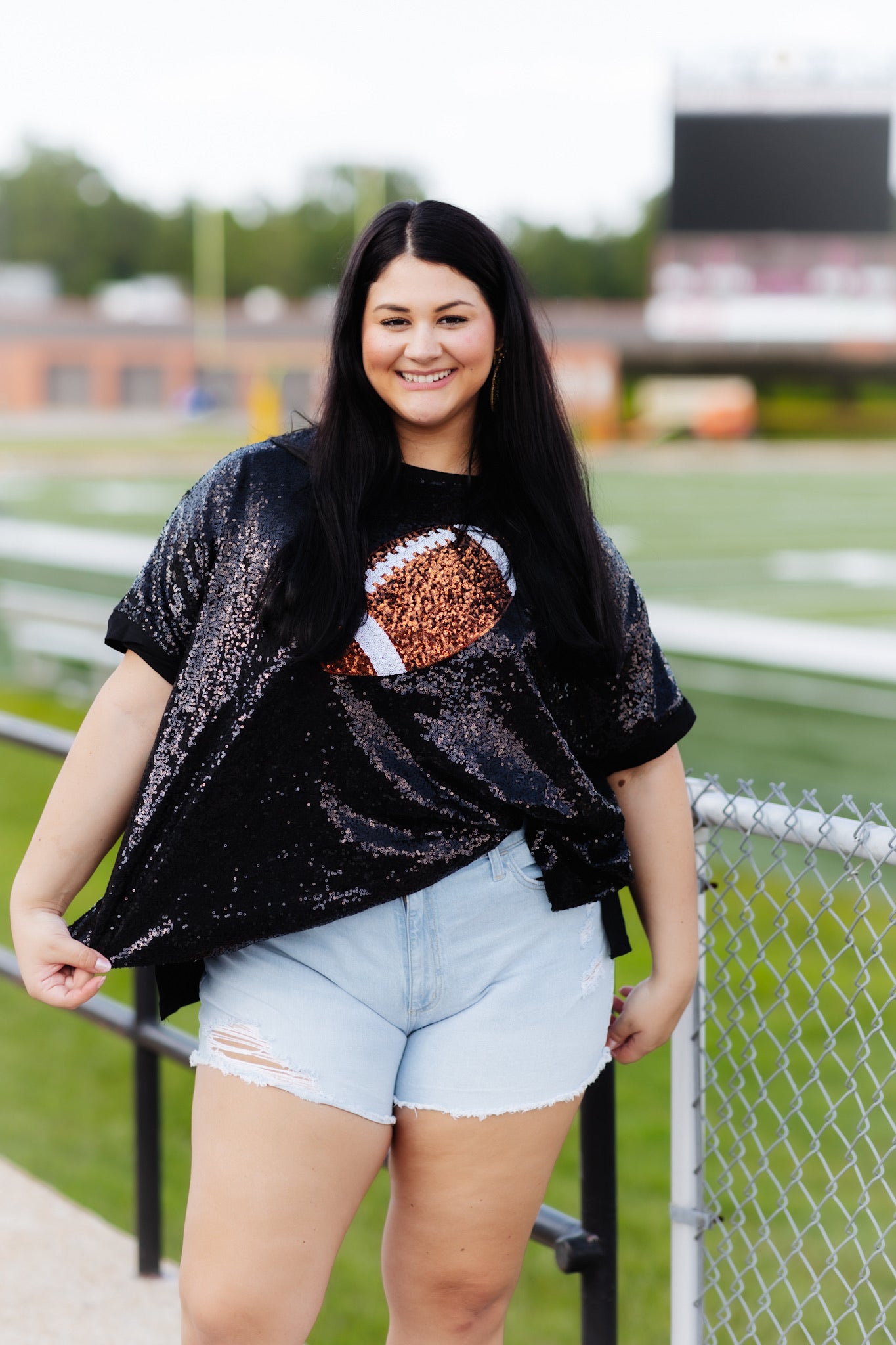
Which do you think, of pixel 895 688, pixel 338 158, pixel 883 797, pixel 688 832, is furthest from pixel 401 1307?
pixel 338 158

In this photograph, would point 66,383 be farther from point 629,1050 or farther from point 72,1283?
point 629,1050

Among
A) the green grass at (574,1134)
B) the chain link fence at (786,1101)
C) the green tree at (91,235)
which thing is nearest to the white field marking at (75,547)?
the green grass at (574,1134)

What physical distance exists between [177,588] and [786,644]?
11.8m

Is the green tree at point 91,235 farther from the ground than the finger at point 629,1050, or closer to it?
farther from the ground

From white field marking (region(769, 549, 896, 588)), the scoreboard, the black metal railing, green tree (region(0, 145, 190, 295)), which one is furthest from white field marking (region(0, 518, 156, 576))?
green tree (region(0, 145, 190, 295))

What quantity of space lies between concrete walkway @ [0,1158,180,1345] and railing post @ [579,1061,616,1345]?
34.4 inches

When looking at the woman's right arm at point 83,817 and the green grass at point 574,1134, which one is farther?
the green grass at point 574,1134

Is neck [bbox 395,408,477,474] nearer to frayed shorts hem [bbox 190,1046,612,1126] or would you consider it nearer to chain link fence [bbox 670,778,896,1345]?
chain link fence [bbox 670,778,896,1345]

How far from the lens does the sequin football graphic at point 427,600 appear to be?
1621 millimetres

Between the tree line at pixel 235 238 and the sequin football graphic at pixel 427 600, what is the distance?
58353 mm

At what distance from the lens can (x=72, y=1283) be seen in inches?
111

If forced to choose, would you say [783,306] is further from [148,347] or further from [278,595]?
[278,595]

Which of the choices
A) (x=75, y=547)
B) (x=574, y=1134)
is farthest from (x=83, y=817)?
(x=75, y=547)

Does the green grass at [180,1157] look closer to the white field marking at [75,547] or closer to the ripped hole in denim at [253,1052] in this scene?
the ripped hole in denim at [253,1052]
